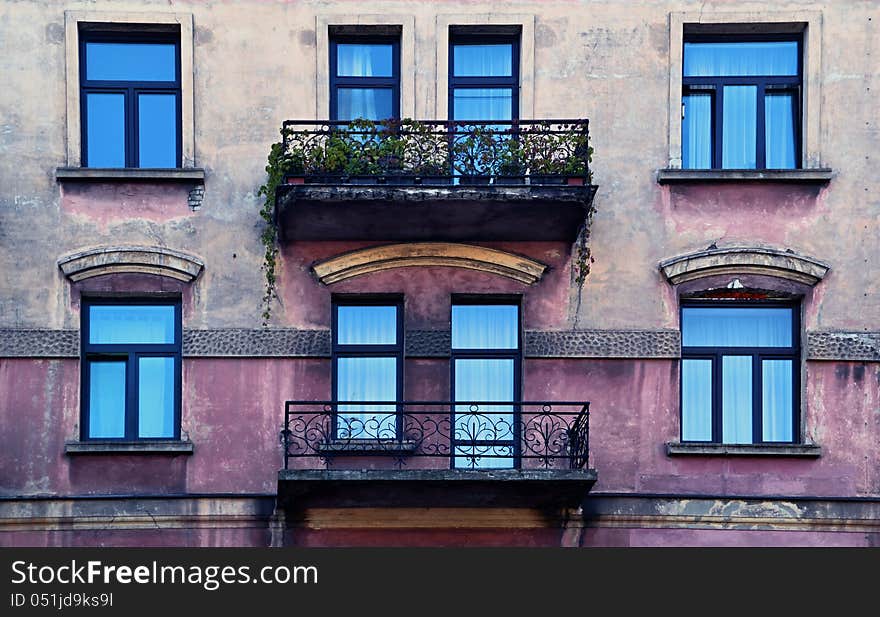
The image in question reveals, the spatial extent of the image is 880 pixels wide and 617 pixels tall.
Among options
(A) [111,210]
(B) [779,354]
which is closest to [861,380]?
(B) [779,354]

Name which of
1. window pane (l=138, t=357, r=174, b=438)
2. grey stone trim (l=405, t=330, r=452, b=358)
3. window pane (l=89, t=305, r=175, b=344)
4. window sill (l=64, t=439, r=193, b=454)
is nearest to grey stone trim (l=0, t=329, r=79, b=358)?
window pane (l=89, t=305, r=175, b=344)

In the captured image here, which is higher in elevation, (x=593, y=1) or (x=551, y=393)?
(x=593, y=1)

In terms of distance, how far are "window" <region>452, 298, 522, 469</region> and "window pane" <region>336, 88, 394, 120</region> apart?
7.24ft

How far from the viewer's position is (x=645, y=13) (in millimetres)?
21641

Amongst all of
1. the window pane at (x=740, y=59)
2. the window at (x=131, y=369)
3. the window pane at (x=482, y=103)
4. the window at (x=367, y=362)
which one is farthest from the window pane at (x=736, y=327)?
the window at (x=131, y=369)

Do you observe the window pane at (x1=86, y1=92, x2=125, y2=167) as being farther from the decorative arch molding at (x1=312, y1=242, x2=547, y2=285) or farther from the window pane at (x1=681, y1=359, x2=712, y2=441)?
the window pane at (x1=681, y1=359, x2=712, y2=441)

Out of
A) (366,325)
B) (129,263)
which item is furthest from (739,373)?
(129,263)

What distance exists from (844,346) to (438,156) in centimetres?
462

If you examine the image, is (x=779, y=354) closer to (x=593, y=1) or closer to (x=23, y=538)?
(x=593, y=1)

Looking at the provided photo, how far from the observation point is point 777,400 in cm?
2103

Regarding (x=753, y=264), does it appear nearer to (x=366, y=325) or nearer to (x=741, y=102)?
(x=741, y=102)

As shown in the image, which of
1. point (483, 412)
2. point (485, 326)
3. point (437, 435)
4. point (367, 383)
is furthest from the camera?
point (485, 326)

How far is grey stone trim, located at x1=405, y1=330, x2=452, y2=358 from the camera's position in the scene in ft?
68.5

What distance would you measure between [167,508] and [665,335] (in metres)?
5.40
